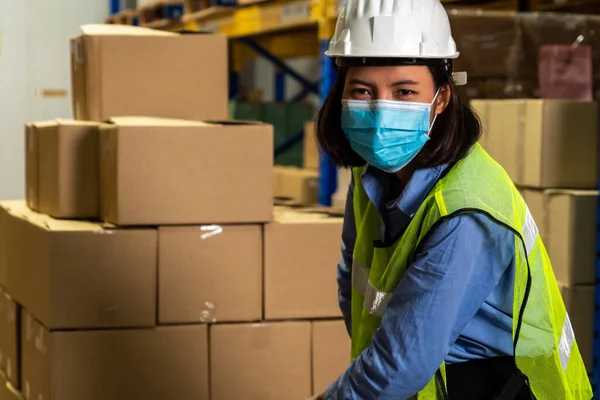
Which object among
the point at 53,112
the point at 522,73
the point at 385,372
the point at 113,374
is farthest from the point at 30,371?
the point at 53,112

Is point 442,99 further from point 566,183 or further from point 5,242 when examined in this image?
point 5,242

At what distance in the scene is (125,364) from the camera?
2.90 meters

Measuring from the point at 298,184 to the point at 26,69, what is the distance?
3.05 metres

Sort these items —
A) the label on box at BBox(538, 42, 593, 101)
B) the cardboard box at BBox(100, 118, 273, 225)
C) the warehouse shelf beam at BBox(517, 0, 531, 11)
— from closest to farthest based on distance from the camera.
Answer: the cardboard box at BBox(100, 118, 273, 225)
the label on box at BBox(538, 42, 593, 101)
the warehouse shelf beam at BBox(517, 0, 531, 11)

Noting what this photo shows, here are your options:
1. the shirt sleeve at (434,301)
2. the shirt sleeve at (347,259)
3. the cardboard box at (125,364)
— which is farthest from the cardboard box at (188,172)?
the shirt sleeve at (434,301)

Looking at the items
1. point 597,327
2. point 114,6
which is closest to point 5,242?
point 597,327

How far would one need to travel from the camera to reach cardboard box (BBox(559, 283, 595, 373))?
3.26 meters

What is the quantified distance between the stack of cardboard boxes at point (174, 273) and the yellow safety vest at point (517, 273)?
3.71ft

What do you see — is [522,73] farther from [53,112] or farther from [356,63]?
[53,112]

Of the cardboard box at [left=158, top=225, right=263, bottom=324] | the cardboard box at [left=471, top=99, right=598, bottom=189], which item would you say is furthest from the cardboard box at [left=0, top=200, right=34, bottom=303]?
the cardboard box at [left=471, top=99, right=598, bottom=189]

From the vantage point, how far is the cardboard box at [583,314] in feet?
10.7

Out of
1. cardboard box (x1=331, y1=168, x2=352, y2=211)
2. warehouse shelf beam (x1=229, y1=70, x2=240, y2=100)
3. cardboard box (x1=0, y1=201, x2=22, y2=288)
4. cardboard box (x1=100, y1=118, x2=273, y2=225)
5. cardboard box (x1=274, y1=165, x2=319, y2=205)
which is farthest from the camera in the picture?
warehouse shelf beam (x1=229, y1=70, x2=240, y2=100)

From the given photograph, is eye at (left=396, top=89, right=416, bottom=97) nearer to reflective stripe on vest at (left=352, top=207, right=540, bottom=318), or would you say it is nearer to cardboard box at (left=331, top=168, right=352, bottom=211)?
reflective stripe on vest at (left=352, top=207, right=540, bottom=318)

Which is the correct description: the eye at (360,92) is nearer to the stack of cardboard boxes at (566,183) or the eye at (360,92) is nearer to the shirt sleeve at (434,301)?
the shirt sleeve at (434,301)
